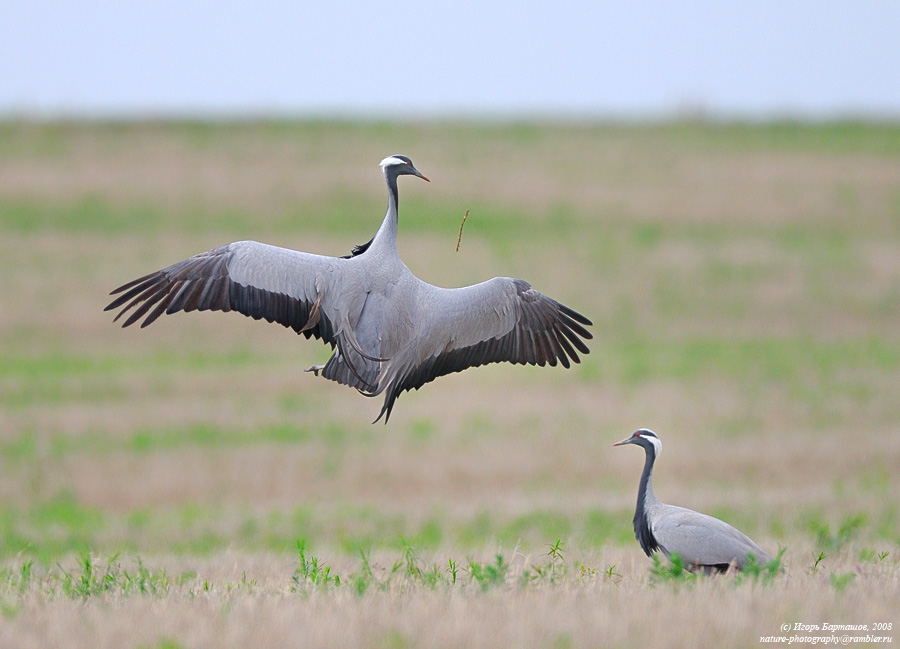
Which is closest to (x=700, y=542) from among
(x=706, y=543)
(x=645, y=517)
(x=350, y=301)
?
(x=706, y=543)

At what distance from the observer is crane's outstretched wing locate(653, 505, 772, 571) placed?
6535mm

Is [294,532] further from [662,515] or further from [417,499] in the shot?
[662,515]

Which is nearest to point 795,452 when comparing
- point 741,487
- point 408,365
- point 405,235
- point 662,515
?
point 741,487

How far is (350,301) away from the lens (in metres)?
6.26

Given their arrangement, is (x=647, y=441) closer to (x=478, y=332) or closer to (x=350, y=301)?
(x=478, y=332)

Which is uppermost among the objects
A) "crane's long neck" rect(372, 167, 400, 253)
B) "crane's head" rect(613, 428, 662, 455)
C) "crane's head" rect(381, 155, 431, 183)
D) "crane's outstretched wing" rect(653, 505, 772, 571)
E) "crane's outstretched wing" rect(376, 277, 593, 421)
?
"crane's head" rect(381, 155, 431, 183)

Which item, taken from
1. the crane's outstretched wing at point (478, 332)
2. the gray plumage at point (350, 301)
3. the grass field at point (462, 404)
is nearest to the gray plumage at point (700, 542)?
the grass field at point (462, 404)

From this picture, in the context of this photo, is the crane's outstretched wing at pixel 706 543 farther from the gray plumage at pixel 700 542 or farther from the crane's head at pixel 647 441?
the crane's head at pixel 647 441

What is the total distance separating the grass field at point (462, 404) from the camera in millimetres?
5426

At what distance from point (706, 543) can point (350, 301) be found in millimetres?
2463

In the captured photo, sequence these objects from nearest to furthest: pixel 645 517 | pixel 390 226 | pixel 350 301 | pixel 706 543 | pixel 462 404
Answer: pixel 350 301, pixel 390 226, pixel 706 543, pixel 645 517, pixel 462 404

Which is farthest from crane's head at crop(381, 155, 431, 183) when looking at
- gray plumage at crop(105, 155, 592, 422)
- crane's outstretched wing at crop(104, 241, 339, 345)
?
crane's outstretched wing at crop(104, 241, 339, 345)

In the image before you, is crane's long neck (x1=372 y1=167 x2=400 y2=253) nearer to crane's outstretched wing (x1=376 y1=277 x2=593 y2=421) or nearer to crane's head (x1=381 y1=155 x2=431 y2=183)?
crane's head (x1=381 y1=155 x2=431 y2=183)

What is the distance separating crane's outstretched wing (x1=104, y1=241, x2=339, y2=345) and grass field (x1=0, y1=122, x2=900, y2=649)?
4.56 ft
